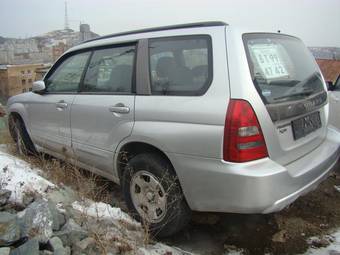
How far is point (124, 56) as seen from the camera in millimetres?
3402

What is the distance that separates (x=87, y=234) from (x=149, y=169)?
0.70 m

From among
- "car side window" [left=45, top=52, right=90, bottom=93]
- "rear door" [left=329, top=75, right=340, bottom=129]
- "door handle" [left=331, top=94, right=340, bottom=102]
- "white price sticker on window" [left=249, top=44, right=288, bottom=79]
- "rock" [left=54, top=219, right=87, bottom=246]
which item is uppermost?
"white price sticker on window" [left=249, top=44, right=288, bottom=79]

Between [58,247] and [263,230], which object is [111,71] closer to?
[58,247]

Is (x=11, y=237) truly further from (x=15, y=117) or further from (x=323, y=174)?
(x=15, y=117)

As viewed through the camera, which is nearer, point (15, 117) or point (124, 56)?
point (124, 56)

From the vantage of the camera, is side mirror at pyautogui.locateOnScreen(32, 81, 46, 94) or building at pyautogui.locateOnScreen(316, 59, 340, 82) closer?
side mirror at pyautogui.locateOnScreen(32, 81, 46, 94)

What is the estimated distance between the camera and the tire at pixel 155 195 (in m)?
2.83

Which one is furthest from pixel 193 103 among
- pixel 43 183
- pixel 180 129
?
pixel 43 183

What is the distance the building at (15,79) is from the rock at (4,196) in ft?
28.2

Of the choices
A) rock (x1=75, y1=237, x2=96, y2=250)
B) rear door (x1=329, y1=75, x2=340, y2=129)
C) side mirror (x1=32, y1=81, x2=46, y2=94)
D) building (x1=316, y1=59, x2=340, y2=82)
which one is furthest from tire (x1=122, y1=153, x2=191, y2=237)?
building (x1=316, y1=59, x2=340, y2=82)

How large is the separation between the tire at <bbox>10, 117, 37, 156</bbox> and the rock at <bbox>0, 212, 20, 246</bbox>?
108 inches

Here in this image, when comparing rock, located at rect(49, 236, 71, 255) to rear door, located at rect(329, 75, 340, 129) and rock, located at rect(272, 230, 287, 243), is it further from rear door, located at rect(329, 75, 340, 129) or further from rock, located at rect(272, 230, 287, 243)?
rear door, located at rect(329, 75, 340, 129)

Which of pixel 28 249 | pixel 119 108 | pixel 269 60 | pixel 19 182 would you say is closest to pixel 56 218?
pixel 28 249

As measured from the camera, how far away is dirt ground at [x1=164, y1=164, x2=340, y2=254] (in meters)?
2.97
